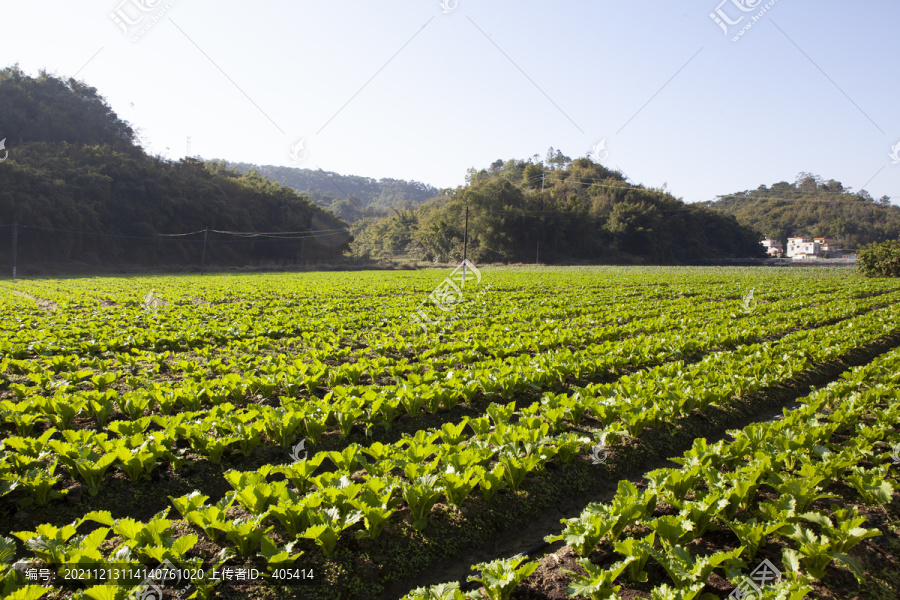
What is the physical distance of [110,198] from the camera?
147 feet

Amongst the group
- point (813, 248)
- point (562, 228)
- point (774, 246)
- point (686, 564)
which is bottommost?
point (686, 564)

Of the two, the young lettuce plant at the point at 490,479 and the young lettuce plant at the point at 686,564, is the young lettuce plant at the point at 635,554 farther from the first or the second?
the young lettuce plant at the point at 490,479

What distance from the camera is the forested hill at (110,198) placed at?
39.3m

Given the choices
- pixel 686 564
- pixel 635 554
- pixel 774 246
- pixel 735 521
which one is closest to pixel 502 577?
pixel 635 554

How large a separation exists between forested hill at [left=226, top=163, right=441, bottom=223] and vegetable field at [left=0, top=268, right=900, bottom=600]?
78.0 meters

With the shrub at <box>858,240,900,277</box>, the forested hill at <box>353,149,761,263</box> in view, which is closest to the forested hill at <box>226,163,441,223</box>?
the forested hill at <box>353,149,761,263</box>

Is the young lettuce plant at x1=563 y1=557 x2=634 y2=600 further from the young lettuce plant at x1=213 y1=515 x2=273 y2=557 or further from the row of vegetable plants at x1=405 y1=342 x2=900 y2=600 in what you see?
the young lettuce plant at x1=213 y1=515 x2=273 y2=557

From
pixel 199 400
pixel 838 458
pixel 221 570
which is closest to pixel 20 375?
pixel 199 400

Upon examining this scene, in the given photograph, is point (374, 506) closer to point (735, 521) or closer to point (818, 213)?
point (735, 521)

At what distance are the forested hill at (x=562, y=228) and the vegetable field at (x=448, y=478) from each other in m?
57.8

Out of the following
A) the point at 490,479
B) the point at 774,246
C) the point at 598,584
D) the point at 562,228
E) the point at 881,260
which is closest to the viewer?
the point at 598,584

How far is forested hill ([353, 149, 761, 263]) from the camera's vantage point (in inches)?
2657

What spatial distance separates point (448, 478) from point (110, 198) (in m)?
52.8

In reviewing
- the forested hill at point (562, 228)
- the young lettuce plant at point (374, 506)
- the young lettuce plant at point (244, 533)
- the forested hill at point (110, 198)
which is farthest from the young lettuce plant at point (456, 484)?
the forested hill at point (562, 228)
